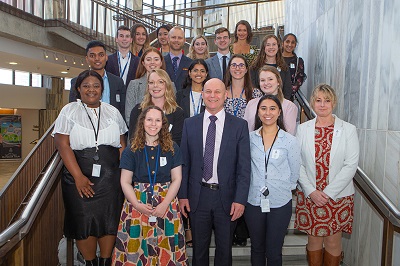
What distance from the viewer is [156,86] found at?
336 centimetres

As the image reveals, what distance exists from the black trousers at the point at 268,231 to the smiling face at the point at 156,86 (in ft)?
4.06

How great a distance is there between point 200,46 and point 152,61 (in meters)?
1.20

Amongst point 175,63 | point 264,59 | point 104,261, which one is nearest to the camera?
point 104,261

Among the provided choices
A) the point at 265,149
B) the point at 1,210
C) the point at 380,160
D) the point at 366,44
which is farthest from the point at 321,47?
the point at 1,210

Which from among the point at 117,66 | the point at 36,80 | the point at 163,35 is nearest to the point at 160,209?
the point at 117,66

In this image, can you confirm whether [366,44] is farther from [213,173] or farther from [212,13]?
[212,13]

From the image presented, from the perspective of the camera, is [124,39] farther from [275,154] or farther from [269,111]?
[275,154]

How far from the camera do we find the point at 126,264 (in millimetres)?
2934

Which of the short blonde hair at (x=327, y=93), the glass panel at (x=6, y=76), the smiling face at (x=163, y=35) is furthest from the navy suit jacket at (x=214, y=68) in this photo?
the glass panel at (x=6, y=76)

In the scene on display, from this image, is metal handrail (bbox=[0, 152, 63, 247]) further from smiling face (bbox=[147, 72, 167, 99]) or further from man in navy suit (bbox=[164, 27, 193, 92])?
man in navy suit (bbox=[164, 27, 193, 92])

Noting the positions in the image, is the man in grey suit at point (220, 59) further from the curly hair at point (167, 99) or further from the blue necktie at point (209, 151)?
the blue necktie at point (209, 151)

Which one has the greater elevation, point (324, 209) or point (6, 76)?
point (6, 76)

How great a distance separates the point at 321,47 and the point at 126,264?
4534mm

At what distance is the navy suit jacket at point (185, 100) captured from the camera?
3.67 meters
